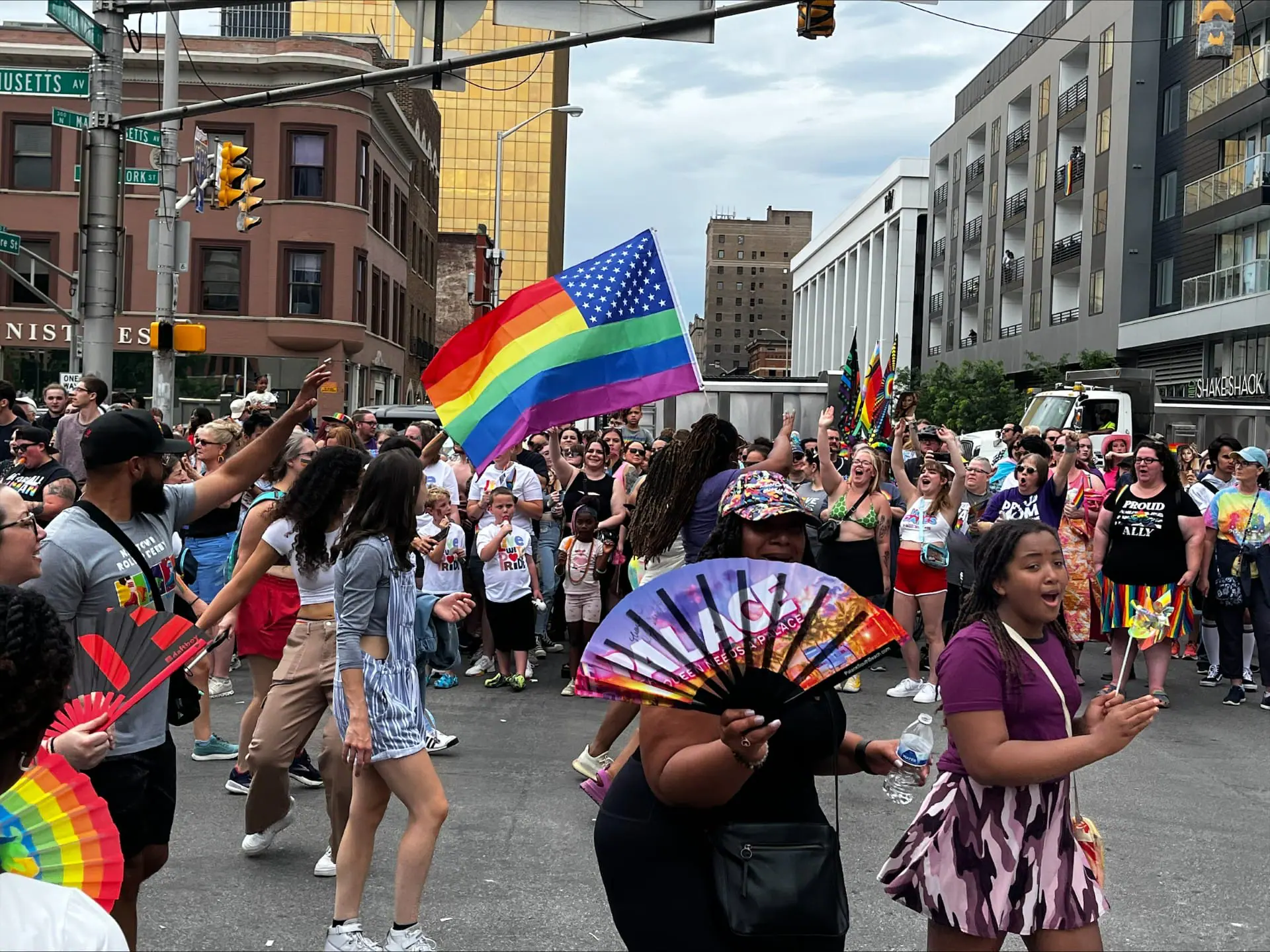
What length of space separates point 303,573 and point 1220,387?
37364 millimetres

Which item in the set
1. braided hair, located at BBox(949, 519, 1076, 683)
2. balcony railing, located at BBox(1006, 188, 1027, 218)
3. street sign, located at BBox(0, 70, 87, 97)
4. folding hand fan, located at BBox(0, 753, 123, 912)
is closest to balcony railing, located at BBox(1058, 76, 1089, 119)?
balcony railing, located at BBox(1006, 188, 1027, 218)

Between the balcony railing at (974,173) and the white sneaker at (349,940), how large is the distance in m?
64.8

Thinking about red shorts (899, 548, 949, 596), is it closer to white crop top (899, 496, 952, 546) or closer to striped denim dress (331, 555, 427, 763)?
white crop top (899, 496, 952, 546)

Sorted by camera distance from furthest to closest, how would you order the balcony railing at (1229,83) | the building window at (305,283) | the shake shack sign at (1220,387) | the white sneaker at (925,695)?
the building window at (305,283), the shake shack sign at (1220,387), the balcony railing at (1229,83), the white sneaker at (925,695)

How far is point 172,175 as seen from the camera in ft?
52.5

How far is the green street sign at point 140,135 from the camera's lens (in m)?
13.6

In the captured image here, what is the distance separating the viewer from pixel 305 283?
40.2 meters

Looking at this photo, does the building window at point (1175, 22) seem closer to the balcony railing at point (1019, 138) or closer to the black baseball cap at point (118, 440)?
the balcony railing at point (1019, 138)

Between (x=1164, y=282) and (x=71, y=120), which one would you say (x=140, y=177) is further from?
(x=1164, y=282)

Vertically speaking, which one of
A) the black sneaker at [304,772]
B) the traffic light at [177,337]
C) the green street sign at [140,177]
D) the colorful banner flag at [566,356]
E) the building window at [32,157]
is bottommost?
the black sneaker at [304,772]

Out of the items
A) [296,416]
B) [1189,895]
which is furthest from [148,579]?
[1189,895]

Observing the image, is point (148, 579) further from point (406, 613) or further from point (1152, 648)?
point (1152, 648)

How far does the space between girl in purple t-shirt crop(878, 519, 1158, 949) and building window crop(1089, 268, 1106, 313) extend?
47366mm

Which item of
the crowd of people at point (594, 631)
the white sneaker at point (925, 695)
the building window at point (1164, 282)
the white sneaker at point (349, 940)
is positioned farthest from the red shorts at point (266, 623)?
the building window at point (1164, 282)
